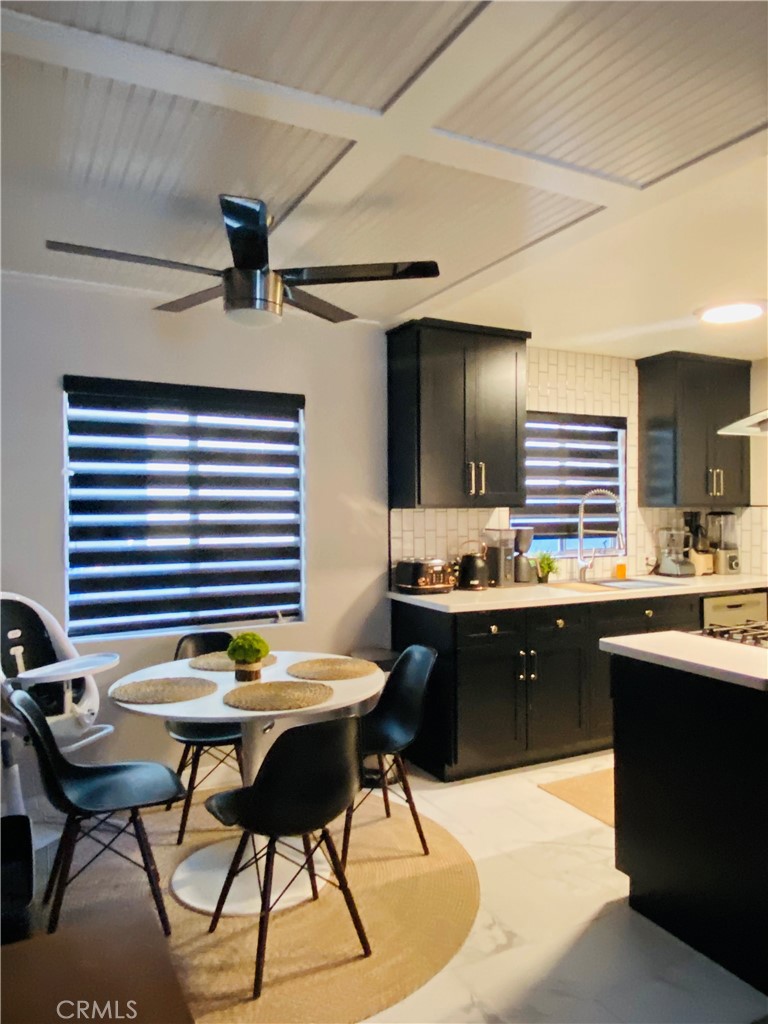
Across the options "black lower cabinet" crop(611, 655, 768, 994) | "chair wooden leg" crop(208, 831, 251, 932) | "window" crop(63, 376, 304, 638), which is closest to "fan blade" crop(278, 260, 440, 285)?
"window" crop(63, 376, 304, 638)

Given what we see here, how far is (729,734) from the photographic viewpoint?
213 centimetres

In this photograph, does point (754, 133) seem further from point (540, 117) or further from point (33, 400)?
point (33, 400)

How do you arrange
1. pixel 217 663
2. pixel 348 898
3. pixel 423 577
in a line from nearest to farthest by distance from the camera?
1. pixel 348 898
2. pixel 217 663
3. pixel 423 577

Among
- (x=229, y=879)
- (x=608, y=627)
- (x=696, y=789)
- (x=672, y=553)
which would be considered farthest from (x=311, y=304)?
(x=672, y=553)

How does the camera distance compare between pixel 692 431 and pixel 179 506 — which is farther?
pixel 692 431

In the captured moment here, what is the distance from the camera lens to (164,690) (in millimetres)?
2498

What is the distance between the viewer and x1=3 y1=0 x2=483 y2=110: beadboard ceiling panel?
144 cm

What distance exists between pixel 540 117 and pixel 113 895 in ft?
9.62

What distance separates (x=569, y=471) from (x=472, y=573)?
120 cm

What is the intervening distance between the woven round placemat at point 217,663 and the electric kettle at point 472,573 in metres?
1.49

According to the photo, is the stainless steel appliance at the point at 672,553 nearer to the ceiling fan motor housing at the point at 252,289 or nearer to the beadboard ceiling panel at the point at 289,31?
the ceiling fan motor housing at the point at 252,289

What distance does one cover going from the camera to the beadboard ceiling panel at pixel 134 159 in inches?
69.8

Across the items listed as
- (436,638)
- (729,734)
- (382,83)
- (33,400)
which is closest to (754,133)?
(382,83)

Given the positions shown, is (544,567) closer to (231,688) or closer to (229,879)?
(231,688)
